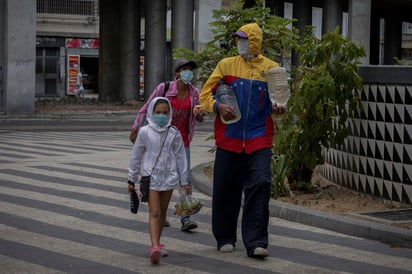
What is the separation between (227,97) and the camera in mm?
8625

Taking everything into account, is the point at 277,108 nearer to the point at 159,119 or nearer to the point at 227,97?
the point at 227,97

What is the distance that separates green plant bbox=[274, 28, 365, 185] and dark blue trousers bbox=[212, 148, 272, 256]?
9.13 ft

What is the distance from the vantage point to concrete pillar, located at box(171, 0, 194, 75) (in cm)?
3391

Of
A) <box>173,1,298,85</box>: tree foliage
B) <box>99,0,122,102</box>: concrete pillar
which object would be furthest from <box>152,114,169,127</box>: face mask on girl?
<box>99,0,122,102</box>: concrete pillar

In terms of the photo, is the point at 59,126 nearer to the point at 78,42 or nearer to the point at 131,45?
the point at 131,45

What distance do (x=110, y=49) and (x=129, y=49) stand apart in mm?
1072

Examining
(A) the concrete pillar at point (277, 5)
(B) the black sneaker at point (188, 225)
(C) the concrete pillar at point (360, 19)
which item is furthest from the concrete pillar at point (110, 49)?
(B) the black sneaker at point (188, 225)

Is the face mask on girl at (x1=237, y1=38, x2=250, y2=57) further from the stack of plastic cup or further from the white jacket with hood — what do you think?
the white jacket with hood

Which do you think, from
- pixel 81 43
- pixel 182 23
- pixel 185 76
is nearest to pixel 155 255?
pixel 185 76

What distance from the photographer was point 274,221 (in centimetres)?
1051

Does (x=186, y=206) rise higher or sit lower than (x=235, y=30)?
lower

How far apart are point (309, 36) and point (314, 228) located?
122 inches

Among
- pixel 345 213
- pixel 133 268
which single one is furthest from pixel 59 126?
pixel 133 268

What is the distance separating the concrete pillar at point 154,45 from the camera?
3575 cm
